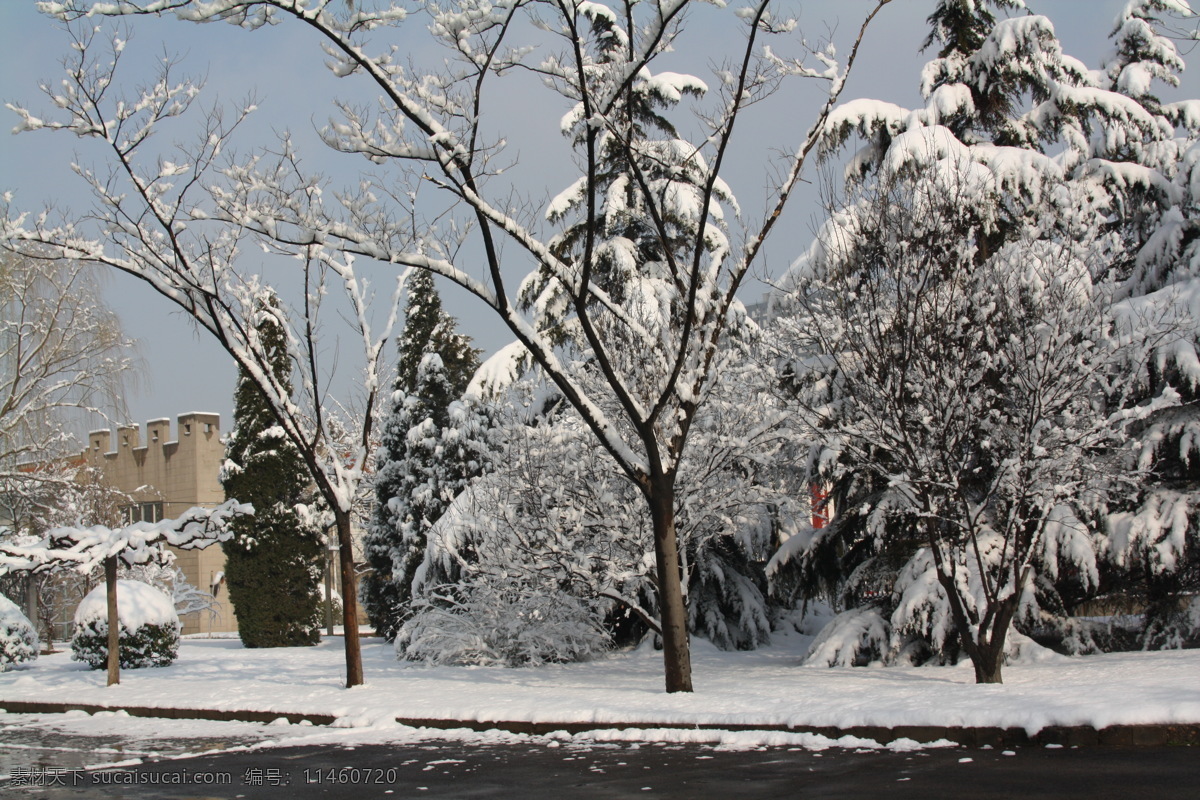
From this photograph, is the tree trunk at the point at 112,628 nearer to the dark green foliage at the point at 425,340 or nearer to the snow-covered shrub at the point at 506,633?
the snow-covered shrub at the point at 506,633

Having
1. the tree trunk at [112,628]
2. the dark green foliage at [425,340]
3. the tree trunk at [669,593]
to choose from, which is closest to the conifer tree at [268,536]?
the dark green foliage at [425,340]

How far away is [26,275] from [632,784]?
855 inches

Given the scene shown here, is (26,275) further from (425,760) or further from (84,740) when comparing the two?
(425,760)

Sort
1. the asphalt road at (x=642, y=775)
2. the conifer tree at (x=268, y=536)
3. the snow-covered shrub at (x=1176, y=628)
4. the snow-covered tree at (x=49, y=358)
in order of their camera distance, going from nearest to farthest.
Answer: the asphalt road at (x=642, y=775) < the snow-covered shrub at (x=1176, y=628) < the snow-covered tree at (x=49, y=358) < the conifer tree at (x=268, y=536)

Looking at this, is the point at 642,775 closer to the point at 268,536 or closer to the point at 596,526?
the point at 596,526

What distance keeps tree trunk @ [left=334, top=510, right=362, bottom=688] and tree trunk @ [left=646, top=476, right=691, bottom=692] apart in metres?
4.49

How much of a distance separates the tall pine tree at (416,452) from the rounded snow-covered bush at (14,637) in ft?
24.3

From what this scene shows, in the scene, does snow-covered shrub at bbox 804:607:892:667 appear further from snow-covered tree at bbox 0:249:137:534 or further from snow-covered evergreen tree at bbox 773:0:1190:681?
snow-covered tree at bbox 0:249:137:534

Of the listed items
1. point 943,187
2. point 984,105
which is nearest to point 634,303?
point 943,187

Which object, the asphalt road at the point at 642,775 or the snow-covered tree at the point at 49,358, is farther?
the snow-covered tree at the point at 49,358

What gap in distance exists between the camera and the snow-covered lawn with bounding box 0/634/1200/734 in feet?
28.0

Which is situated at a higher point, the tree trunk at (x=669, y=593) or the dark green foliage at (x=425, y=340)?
the dark green foliage at (x=425, y=340)

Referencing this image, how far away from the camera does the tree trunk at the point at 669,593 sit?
11.2 meters

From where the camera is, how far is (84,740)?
10.6 m
